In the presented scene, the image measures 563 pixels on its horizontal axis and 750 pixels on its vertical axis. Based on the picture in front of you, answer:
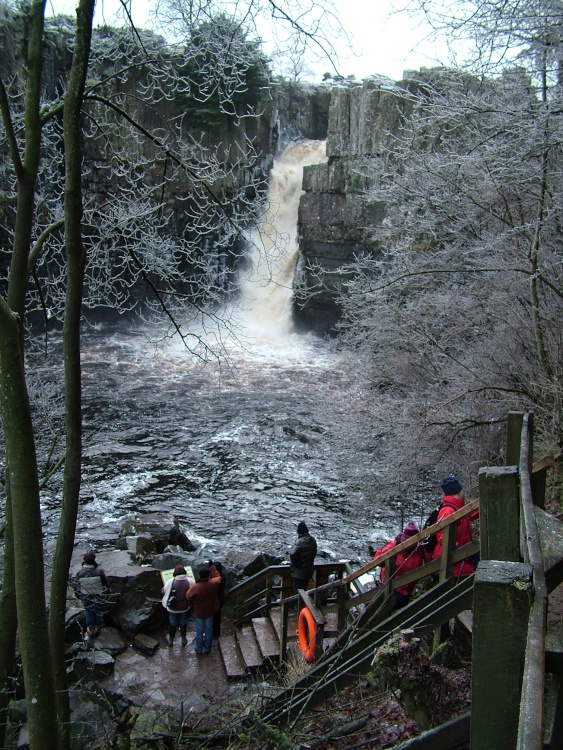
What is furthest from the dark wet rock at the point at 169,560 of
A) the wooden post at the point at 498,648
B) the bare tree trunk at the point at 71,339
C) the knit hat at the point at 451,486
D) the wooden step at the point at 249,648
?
the wooden post at the point at 498,648

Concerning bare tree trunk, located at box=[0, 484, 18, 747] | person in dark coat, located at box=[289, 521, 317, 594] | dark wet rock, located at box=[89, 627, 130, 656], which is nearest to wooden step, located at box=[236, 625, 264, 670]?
person in dark coat, located at box=[289, 521, 317, 594]

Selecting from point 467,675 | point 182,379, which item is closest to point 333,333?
point 182,379

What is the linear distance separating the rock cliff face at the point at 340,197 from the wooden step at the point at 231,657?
58.1 feet

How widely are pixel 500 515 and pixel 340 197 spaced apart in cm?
2759

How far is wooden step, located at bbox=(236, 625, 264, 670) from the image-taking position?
738 centimetres

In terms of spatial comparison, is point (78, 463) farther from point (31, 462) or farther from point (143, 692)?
point (143, 692)

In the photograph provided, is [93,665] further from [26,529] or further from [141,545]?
[141,545]

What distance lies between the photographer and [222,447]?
17.5 m

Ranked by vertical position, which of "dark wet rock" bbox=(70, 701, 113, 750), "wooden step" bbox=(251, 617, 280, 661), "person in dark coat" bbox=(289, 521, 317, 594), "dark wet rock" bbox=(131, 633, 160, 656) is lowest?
"dark wet rock" bbox=(131, 633, 160, 656)

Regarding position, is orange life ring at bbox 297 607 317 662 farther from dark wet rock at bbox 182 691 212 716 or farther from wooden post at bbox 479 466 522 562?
wooden post at bbox 479 466 522 562

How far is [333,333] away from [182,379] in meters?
9.52

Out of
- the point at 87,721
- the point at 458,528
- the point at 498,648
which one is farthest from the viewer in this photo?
the point at 87,721

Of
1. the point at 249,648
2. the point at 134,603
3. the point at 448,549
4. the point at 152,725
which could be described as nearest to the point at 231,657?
the point at 249,648

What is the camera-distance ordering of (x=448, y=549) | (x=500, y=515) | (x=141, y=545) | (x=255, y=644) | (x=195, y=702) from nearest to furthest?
(x=500, y=515)
(x=448, y=549)
(x=195, y=702)
(x=255, y=644)
(x=141, y=545)
